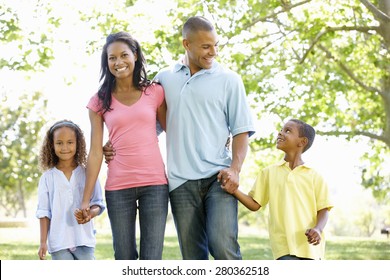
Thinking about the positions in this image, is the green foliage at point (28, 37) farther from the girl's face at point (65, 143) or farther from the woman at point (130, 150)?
the woman at point (130, 150)

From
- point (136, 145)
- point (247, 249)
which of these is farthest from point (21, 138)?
point (136, 145)

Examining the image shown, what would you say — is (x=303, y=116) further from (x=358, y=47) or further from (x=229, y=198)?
(x=229, y=198)

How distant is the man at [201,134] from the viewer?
14.0ft

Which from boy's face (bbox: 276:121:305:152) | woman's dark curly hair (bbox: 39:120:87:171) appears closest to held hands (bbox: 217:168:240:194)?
boy's face (bbox: 276:121:305:152)

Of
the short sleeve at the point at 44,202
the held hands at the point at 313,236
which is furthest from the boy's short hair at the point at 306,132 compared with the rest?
the short sleeve at the point at 44,202

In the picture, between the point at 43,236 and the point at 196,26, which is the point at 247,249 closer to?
the point at 43,236

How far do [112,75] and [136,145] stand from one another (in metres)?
0.48

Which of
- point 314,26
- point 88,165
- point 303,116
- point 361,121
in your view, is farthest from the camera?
point 361,121

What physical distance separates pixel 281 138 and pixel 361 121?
12.3 metres

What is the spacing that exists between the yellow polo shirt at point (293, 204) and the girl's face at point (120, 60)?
41.5 inches

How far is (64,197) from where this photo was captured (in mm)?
4711

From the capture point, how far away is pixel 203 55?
4.33 m

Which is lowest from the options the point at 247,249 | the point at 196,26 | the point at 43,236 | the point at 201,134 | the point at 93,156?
the point at 247,249
